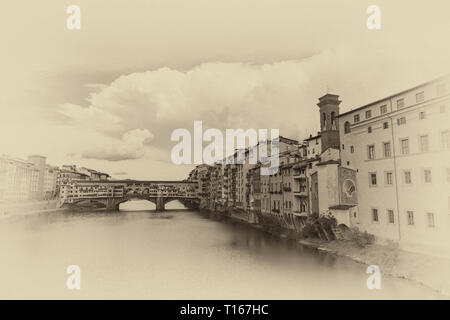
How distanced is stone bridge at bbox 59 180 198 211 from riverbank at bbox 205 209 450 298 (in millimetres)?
8644

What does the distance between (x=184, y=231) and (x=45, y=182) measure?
7.16 metres

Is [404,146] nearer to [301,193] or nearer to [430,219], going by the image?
[430,219]

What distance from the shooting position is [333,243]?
1081 centimetres

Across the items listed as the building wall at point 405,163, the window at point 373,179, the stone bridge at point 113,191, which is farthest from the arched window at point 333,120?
the stone bridge at point 113,191

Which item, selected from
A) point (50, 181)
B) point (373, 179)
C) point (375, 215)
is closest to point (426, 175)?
point (373, 179)

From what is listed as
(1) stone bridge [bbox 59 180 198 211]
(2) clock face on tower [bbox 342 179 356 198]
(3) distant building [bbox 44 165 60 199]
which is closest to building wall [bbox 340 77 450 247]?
(2) clock face on tower [bbox 342 179 356 198]

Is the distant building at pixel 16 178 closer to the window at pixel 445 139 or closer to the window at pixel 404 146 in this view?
the window at pixel 404 146

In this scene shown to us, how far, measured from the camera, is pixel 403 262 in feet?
27.3

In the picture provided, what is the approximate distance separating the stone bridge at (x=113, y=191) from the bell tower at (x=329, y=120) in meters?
7.70

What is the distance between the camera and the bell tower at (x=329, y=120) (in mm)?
9906

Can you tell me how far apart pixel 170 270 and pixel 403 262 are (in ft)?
22.5
